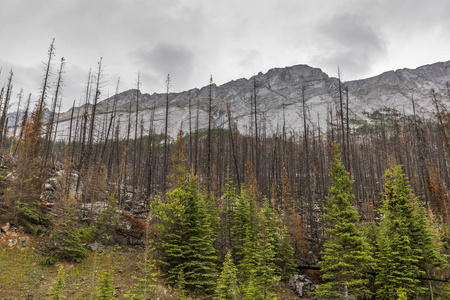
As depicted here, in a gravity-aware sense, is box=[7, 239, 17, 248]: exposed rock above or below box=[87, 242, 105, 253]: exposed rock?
above

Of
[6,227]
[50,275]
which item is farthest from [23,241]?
[50,275]

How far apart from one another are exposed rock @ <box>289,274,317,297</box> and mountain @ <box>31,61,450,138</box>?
8227 centimetres

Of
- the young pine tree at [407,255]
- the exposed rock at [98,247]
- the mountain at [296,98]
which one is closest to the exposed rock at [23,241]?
the exposed rock at [98,247]

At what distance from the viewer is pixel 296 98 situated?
369 feet

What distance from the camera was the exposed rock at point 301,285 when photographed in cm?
1861

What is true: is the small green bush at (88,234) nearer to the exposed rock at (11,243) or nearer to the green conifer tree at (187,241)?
the exposed rock at (11,243)

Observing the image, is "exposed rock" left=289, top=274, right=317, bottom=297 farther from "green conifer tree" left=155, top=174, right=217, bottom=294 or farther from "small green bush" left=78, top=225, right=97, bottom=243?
"small green bush" left=78, top=225, right=97, bottom=243

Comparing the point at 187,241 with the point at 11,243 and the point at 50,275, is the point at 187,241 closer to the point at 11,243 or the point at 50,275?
the point at 50,275

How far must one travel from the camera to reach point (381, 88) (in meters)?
114

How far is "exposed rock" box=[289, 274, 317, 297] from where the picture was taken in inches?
733

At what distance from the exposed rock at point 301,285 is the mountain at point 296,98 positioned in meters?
82.3

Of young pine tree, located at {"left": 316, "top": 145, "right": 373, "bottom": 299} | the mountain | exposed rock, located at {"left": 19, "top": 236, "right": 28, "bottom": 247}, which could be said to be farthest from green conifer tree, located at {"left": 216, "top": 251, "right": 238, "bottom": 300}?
the mountain

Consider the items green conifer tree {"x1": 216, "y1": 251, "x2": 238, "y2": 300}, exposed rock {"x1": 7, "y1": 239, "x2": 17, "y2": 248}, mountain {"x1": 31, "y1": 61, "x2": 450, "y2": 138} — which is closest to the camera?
green conifer tree {"x1": 216, "y1": 251, "x2": 238, "y2": 300}

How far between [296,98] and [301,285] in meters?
103
